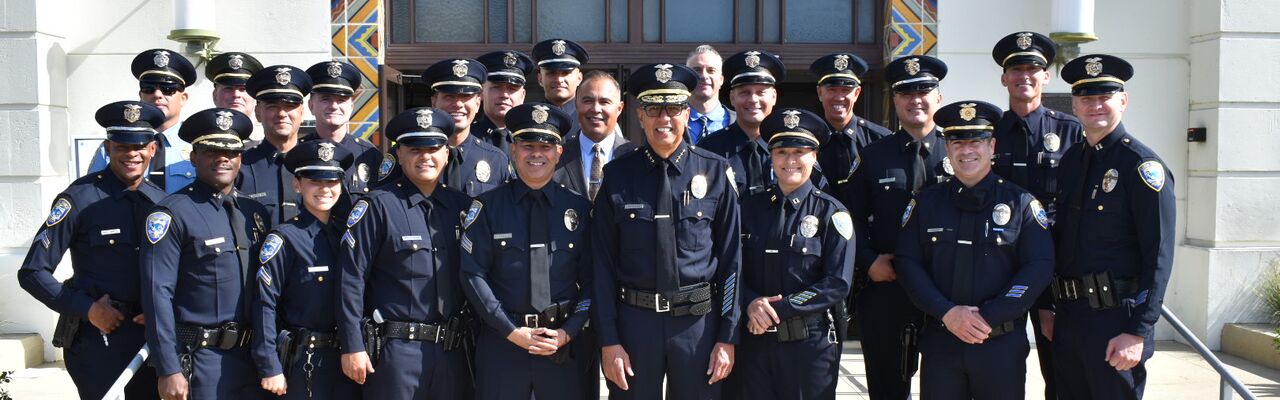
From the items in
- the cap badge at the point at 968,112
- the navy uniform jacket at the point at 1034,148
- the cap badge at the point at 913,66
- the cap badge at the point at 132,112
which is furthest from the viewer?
the cap badge at the point at 913,66

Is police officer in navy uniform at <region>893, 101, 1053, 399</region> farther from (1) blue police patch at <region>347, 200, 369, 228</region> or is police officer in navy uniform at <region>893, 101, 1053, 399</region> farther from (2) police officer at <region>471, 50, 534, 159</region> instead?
(1) blue police patch at <region>347, 200, 369, 228</region>

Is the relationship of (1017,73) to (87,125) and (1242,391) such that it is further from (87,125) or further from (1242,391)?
(87,125)

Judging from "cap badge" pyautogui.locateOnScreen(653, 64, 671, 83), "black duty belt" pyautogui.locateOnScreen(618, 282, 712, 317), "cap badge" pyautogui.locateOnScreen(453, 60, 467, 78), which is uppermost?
"cap badge" pyautogui.locateOnScreen(453, 60, 467, 78)

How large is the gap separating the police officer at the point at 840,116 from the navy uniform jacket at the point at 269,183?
2508mm

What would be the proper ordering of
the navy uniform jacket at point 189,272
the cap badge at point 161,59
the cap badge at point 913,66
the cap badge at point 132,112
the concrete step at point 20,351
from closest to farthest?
1. the navy uniform jacket at point 189,272
2. the cap badge at point 132,112
3. the cap badge at point 913,66
4. the cap badge at point 161,59
5. the concrete step at point 20,351

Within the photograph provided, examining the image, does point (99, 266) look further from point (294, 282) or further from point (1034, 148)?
A: point (1034, 148)

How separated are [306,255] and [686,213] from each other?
1549 millimetres

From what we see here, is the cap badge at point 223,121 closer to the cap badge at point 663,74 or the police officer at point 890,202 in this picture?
the cap badge at point 663,74

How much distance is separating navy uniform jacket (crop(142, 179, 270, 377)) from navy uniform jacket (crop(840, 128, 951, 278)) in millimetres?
2746

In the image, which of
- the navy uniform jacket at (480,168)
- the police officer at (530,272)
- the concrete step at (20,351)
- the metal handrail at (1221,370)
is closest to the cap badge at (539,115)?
the police officer at (530,272)

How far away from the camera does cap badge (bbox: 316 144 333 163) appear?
4438 mm

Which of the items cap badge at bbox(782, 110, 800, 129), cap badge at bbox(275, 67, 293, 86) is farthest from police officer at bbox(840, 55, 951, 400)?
cap badge at bbox(275, 67, 293, 86)

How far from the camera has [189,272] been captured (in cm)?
447

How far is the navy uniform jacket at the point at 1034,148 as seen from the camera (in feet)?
17.2
